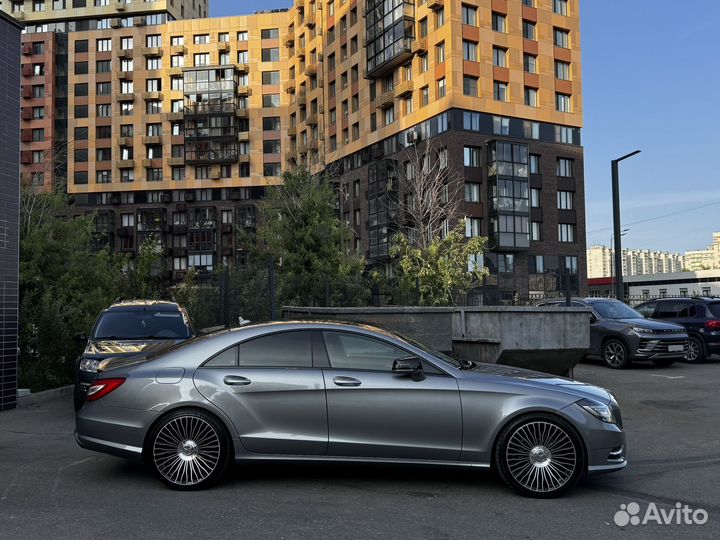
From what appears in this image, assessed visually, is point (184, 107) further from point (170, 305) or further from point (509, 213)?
point (170, 305)

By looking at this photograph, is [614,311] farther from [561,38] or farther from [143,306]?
[561,38]

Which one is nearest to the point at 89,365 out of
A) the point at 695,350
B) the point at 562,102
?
the point at 695,350

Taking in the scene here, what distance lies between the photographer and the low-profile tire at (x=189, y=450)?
5637mm

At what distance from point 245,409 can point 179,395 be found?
22.0 inches

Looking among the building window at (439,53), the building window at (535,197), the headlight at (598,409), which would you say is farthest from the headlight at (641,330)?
the building window at (535,197)

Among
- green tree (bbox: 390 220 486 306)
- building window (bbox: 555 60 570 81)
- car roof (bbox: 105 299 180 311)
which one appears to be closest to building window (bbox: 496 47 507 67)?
building window (bbox: 555 60 570 81)

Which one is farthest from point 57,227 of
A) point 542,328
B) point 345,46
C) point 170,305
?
point 345,46

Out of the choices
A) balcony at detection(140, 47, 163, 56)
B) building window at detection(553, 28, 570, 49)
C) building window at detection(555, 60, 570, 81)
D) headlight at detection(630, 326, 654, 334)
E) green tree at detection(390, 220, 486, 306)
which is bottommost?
headlight at detection(630, 326, 654, 334)

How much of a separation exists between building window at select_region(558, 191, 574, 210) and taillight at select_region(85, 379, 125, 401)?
2171 inches

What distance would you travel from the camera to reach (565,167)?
57.3m

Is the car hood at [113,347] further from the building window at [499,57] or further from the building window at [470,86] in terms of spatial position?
the building window at [499,57]

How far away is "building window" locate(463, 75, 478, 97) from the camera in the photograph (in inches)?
1992

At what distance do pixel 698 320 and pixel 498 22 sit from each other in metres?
40.0

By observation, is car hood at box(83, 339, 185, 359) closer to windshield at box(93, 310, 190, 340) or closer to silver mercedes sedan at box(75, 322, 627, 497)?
windshield at box(93, 310, 190, 340)
